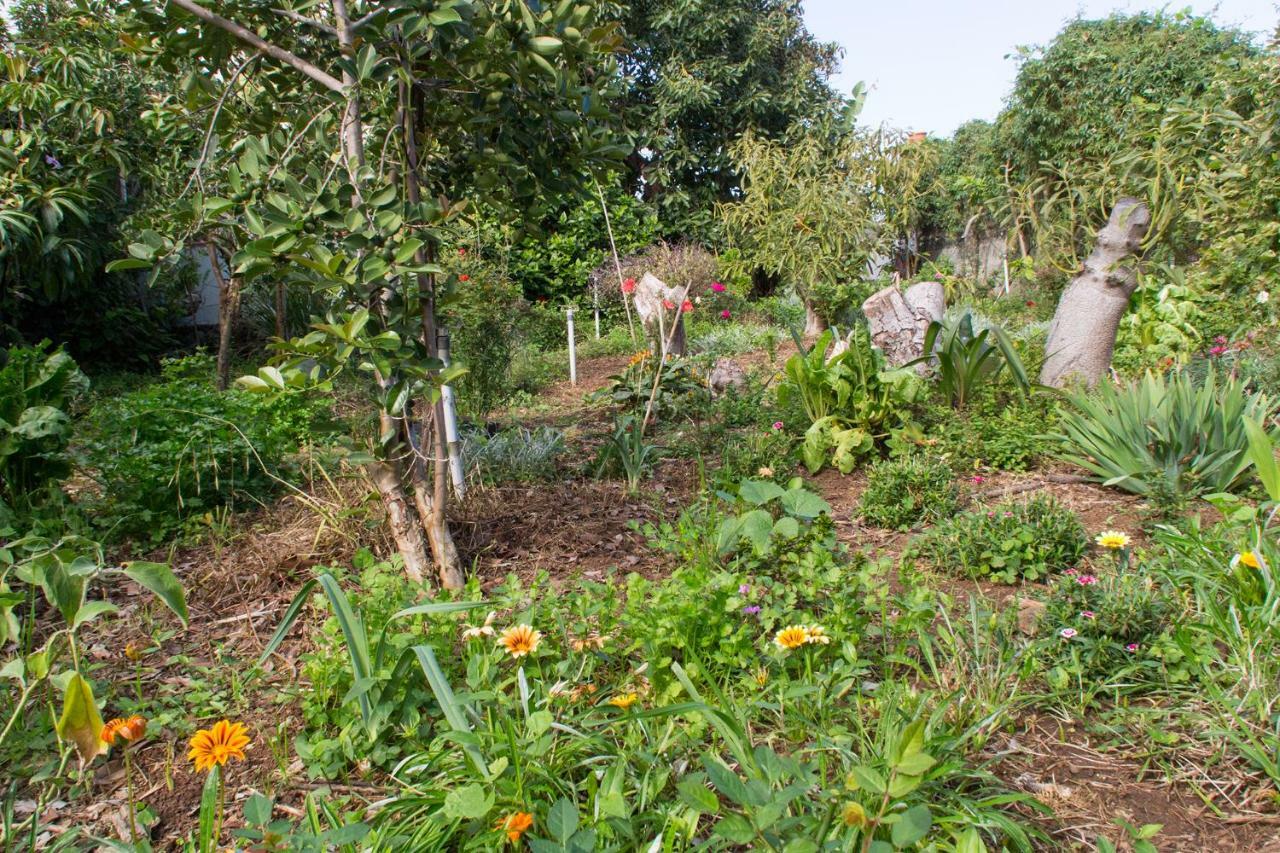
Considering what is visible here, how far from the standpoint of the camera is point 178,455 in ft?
10.9

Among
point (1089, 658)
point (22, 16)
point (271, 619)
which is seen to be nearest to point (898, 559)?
point (1089, 658)

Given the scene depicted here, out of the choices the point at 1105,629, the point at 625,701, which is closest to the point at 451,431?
the point at 625,701

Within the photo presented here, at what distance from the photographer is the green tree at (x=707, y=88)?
13.6m

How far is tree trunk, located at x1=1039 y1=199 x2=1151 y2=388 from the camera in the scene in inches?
190

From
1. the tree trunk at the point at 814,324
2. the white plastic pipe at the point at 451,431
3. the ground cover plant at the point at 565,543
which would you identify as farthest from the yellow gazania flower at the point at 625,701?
the tree trunk at the point at 814,324

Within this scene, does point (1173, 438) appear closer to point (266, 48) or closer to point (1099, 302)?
point (1099, 302)

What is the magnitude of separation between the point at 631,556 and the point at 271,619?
1305 mm

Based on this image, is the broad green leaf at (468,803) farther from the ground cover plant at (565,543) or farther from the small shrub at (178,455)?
the small shrub at (178,455)

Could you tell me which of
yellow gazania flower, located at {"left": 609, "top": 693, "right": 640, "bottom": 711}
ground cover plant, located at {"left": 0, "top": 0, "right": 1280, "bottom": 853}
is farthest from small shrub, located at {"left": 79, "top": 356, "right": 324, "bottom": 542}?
yellow gazania flower, located at {"left": 609, "top": 693, "right": 640, "bottom": 711}

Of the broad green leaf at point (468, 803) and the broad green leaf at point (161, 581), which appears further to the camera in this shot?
the broad green leaf at point (468, 803)

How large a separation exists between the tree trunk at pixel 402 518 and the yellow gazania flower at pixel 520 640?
853 mm

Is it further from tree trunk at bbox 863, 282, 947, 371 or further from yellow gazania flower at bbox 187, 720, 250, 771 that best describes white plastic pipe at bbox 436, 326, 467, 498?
tree trunk at bbox 863, 282, 947, 371

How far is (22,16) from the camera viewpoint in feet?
25.3

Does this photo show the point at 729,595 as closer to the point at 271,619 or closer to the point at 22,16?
the point at 271,619
